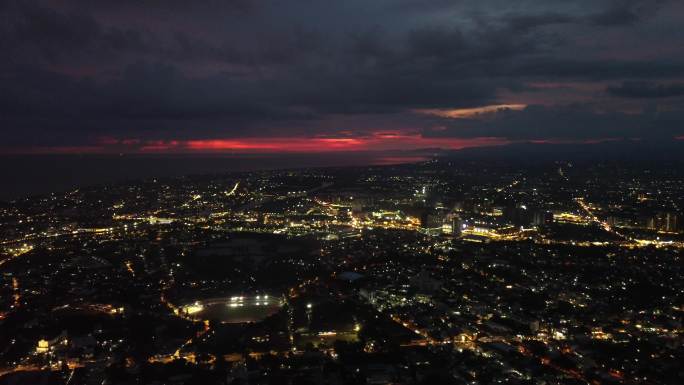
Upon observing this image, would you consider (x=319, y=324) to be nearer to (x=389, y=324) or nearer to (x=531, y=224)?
(x=389, y=324)

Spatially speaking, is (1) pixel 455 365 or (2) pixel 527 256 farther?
(2) pixel 527 256

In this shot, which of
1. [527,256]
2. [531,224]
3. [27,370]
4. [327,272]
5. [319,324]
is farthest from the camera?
[531,224]

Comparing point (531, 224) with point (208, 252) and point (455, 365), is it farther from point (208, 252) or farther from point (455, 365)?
point (455, 365)

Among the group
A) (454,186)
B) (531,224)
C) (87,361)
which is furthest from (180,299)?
(454,186)

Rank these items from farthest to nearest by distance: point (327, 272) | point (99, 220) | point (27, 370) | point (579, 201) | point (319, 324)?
point (579, 201), point (99, 220), point (327, 272), point (319, 324), point (27, 370)

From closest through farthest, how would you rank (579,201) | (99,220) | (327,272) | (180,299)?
(180,299)
(327,272)
(99,220)
(579,201)

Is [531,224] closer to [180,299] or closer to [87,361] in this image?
[180,299]

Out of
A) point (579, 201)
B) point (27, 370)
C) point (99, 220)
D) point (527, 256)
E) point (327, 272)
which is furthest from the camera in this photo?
point (579, 201)

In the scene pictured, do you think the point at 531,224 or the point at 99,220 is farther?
the point at 99,220

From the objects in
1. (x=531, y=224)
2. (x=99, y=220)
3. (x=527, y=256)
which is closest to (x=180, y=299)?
(x=527, y=256)

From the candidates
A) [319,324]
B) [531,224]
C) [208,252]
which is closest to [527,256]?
[531,224]
